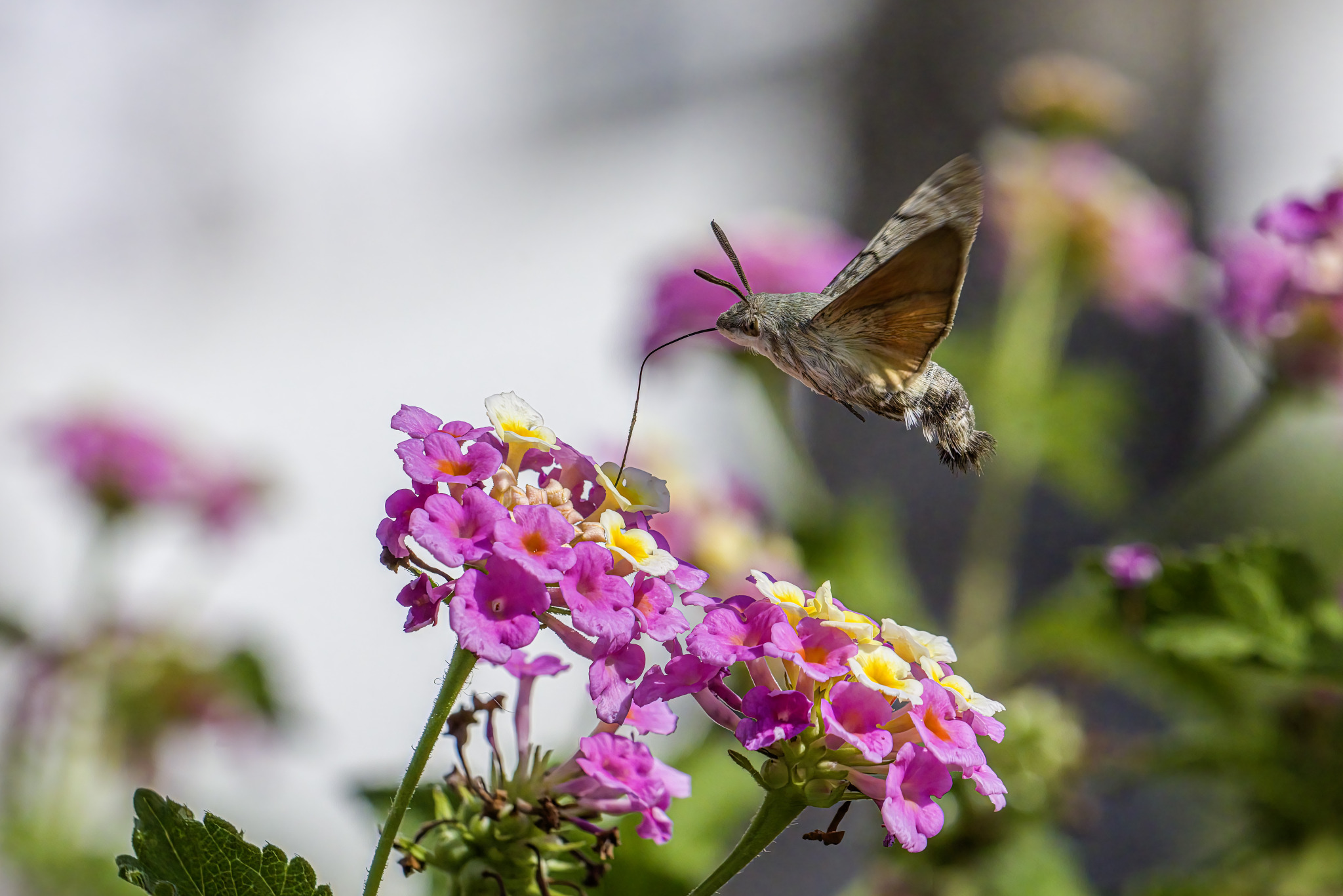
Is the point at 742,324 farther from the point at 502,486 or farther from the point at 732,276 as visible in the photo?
the point at 732,276

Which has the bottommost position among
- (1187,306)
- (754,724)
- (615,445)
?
(754,724)

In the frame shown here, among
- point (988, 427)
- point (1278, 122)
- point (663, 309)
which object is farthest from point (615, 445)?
point (1278, 122)

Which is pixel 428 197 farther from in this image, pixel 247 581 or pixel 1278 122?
pixel 1278 122

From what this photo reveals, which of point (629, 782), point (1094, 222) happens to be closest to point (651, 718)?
point (629, 782)

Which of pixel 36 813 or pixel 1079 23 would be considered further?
pixel 1079 23

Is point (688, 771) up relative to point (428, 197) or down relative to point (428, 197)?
down

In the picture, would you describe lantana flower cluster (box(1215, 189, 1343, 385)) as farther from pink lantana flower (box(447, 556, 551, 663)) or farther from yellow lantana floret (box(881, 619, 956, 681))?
pink lantana flower (box(447, 556, 551, 663))

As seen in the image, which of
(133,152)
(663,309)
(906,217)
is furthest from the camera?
(133,152)
